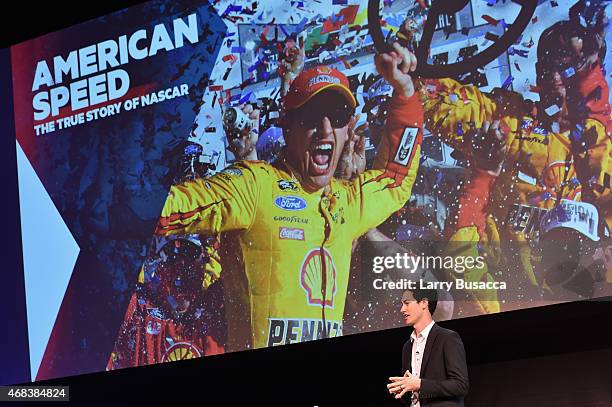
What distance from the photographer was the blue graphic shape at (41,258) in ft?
19.4

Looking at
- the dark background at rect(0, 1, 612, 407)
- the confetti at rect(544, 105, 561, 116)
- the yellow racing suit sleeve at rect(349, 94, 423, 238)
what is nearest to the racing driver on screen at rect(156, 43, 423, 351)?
the yellow racing suit sleeve at rect(349, 94, 423, 238)

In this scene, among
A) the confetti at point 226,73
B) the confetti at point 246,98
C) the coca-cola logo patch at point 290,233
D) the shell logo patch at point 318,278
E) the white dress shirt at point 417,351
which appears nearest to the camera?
the white dress shirt at point 417,351

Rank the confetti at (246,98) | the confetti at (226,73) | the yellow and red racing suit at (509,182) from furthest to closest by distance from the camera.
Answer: the confetti at (226,73) → the confetti at (246,98) → the yellow and red racing suit at (509,182)

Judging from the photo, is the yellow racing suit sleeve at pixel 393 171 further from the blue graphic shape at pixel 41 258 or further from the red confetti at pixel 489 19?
the blue graphic shape at pixel 41 258

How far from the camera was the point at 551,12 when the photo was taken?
4605 mm

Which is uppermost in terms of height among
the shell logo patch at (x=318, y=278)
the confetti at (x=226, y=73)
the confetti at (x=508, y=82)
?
the confetti at (x=226, y=73)

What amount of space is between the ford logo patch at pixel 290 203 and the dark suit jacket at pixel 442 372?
80.9 inches

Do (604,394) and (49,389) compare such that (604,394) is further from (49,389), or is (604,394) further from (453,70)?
(49,389)

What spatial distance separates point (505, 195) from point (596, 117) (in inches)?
22.4

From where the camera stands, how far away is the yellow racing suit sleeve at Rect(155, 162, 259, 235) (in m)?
5.27

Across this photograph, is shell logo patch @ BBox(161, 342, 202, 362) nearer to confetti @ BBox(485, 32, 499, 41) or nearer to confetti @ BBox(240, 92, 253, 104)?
confetti @ BBox(240, 92, 253, 104)

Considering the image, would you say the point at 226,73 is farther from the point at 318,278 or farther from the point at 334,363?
the point at 334,363

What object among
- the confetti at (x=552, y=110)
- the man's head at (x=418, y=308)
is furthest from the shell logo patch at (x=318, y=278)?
the man's head at (x=418, y=308)

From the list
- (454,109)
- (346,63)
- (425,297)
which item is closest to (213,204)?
(346,63)
